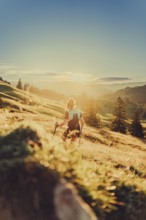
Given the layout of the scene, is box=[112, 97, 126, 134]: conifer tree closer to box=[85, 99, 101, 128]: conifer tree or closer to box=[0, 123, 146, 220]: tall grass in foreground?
box=[85, 99, 101, 128]: conifer tree

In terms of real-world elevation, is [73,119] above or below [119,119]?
above

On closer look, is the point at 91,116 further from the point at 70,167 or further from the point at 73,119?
the point at 70,167

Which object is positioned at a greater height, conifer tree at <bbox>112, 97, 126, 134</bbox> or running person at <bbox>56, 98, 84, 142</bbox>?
running person at <bbox>56, 98, 84, 142</bbox>

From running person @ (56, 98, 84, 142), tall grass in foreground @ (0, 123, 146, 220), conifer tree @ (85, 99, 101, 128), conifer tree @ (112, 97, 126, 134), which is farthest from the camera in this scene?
conifer tree @ (112, 97, 126, 134)

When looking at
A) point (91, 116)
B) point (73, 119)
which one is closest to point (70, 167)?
point (73, 119)

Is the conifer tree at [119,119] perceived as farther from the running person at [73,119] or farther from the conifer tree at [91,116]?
the running person at [73,119]

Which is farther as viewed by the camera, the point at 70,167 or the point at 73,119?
the point at 73,119

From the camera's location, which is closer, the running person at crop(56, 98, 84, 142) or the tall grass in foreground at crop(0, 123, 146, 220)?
the tall grass in foreground at crop(0, 123, 146, 220)

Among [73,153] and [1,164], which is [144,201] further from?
[1,164]

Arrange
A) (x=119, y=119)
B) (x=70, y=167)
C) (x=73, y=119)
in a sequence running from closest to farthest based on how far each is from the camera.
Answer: (x=70, y=167) < (x=73, y=119) < (x=119, y=119)

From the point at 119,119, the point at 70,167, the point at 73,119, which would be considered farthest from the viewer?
the point at 119,119

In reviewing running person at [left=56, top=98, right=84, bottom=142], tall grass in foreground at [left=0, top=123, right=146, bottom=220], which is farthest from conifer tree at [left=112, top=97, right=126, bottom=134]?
tall grass in foreground at [left=0, top=123, right=146, bottom=220]

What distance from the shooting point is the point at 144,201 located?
35.4 feet

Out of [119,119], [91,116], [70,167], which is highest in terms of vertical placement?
[70,167]
